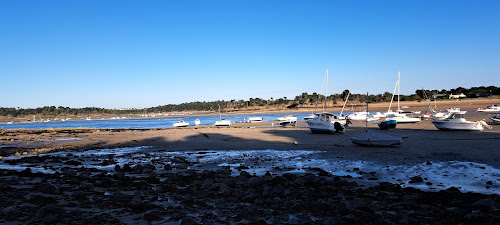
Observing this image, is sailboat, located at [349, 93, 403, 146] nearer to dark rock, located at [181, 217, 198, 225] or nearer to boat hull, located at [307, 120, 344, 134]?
boat hull, located at [307, 120, 344, 134]

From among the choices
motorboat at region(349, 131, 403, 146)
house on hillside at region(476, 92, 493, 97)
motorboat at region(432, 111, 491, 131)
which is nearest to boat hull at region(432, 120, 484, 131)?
motorboat at region(432, 111, 491, 131)

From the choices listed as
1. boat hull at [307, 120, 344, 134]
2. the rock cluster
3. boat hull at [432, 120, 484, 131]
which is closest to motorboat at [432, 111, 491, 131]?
boat hull at [432, 120, 484, 131]

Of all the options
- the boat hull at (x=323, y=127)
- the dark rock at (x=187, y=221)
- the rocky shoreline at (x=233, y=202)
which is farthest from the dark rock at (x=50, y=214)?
the boat hull at (x=323, y=127)

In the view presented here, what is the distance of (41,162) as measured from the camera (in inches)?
722

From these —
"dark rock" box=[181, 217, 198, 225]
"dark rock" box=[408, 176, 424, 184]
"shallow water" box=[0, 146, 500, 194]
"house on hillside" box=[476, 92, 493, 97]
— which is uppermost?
"house on hillside" box=[476, 92, 493, 97]

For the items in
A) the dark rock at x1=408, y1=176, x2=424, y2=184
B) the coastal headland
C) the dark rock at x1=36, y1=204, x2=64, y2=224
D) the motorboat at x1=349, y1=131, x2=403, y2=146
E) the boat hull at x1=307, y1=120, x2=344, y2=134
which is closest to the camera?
the dark rock at x1=36, y1=204, x2=64, y2=224

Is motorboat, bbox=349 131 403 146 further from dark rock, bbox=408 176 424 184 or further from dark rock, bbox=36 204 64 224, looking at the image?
dark rock, bbox=36 204 64 224

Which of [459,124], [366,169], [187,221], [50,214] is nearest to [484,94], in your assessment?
[459,124]

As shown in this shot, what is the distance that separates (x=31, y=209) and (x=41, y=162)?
468 inches

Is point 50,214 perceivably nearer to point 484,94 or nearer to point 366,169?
point 366,169

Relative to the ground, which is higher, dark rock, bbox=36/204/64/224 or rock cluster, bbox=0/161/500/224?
dark rock, bbox=36/204/64/224

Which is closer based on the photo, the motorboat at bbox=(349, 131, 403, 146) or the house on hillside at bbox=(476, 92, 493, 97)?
the motorboat at bbox=(349, 131, 403, 146)

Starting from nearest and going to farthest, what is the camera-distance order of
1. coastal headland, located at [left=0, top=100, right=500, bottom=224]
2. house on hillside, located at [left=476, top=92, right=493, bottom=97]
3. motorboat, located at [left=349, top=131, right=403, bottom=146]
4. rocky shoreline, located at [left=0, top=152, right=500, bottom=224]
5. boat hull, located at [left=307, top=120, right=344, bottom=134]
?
rocky shoreline, located at [left=0, top=152, right=500, bottom=224] → coastal headland, located at [left=0, top=100, right=500, bottom=224] → motorboat, located at [left=349, top=131, right=403, bottom=146] → boat hull, located at [left=307, top=120, right=344, bottom=134] → house on hillside, located at [left=476, top=92, right=493, bottom=97]

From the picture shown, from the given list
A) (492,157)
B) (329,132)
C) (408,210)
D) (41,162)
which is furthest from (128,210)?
(329,132)
